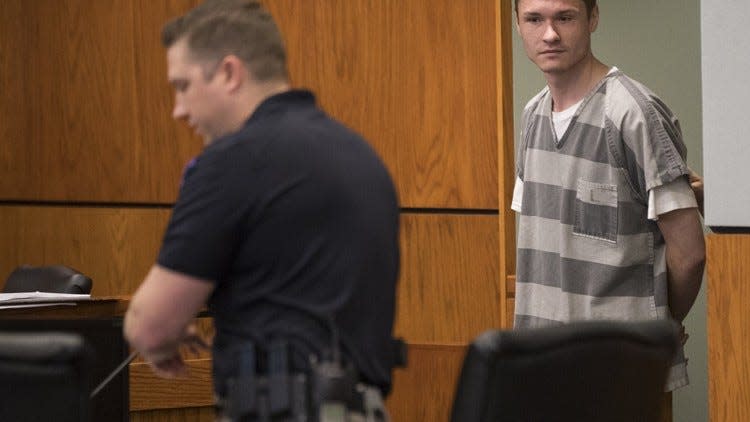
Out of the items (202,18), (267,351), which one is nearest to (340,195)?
(267,351)

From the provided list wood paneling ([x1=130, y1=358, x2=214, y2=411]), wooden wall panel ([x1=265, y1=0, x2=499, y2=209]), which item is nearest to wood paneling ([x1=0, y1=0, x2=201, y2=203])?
wooden wall panel ([x1=265, y1=0, x2=499, y2=209])

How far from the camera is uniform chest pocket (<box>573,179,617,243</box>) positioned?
2912 millimetres

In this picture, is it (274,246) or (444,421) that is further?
(444,421)

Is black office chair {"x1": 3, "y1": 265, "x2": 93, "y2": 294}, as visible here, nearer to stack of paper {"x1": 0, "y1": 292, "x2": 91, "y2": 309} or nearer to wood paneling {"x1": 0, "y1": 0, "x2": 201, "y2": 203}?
stack of paper {"x1": 0, "y1": 292, "x2": 91, "y2": 309}

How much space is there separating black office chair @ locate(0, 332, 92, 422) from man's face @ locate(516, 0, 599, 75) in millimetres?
1584

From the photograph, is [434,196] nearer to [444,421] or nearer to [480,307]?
[480,307]

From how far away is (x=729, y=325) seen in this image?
3.00m

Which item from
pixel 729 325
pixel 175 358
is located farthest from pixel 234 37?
pixel 729 325

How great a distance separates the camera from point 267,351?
1829mm

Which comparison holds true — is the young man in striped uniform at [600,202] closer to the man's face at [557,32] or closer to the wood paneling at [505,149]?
the man's face at [557,32]

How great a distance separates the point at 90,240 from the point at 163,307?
3.89 metres

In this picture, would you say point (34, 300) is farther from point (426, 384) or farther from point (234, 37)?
point (426, 384)

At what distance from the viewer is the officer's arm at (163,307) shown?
1.86 metres

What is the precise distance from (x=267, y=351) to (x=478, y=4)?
3.34 metres
